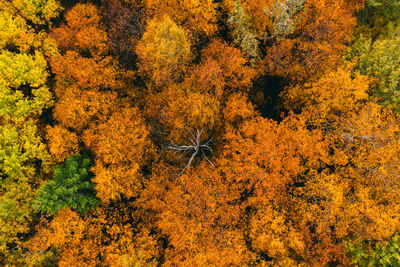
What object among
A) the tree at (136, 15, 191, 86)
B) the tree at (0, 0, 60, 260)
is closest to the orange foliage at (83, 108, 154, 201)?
the tree at (136, 15, 191, 86)

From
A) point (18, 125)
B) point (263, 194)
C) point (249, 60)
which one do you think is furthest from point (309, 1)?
point (18, 125)

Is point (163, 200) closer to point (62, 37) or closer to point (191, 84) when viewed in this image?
point (191, 84)

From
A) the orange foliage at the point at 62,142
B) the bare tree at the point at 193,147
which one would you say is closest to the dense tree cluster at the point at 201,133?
the orange foliage at the point at 62,142

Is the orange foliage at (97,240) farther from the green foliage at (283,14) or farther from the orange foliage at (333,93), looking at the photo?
the green foliage at (283,14)

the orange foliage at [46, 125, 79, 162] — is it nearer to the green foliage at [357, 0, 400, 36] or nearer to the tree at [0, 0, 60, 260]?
the tree at [0, 0, 60, 260]

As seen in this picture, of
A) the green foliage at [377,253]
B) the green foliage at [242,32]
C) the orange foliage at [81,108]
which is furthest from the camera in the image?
the orange foliage at [81,108]

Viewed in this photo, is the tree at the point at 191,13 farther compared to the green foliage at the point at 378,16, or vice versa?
the tree at the point at 191,13
